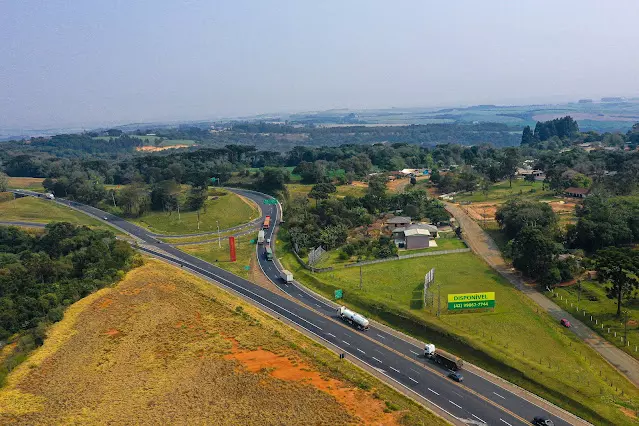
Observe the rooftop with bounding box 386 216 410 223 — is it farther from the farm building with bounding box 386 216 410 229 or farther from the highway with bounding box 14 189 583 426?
the highway with bounding box 14 189 583 426

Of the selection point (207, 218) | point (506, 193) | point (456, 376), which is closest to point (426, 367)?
point (456, 376)

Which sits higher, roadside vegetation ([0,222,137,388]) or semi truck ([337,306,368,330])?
roadside vegetation ([0,222,137,388])

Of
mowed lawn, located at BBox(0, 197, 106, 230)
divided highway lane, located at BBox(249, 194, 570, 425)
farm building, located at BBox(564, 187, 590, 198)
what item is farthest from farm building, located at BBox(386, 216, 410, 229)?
mowed lawn, located at BBox(0, 197, 106, 230)

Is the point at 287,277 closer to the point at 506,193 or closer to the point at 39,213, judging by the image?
the point at 39,213

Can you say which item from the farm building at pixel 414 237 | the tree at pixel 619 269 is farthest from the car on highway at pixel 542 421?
the farm building at pixel 414 237

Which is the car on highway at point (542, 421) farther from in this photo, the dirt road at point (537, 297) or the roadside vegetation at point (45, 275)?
the roadside vegetation at point (45, 275)

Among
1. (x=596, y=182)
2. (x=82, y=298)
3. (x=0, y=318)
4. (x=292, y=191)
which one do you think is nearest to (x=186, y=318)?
(x=82, y=298)

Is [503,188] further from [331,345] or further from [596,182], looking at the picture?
[331,345]
